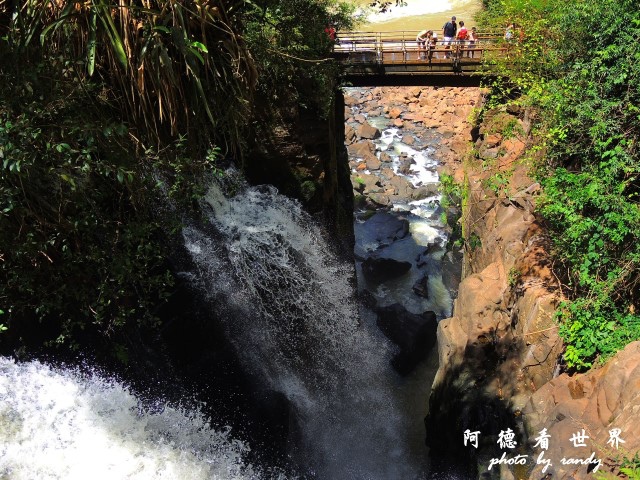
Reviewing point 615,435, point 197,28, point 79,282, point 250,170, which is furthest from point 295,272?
point 615,435

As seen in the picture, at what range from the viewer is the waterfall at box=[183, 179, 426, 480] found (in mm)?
10258

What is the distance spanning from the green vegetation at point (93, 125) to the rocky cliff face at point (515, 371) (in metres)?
5.54

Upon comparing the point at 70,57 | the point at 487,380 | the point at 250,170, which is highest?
the point at 70,57

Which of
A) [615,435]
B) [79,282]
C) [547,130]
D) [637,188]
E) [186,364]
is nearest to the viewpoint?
[615,435]

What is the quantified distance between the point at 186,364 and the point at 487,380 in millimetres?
5687

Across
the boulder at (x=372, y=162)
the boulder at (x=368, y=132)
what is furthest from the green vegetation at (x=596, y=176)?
the boulder at (x=368, y=132)

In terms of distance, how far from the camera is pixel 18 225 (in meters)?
5.80

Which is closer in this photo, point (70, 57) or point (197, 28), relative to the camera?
point (70, 57)

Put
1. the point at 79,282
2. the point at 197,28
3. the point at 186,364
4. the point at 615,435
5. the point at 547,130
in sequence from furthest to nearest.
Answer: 1. the point at 186,364
2. the point at 547,130
3. the point at 79,282
4. the point at 197,28
5. the point at 615,435

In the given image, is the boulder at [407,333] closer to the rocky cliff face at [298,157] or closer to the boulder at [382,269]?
the boulder at [382,269]

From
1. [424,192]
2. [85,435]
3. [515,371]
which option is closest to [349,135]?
[424,192]

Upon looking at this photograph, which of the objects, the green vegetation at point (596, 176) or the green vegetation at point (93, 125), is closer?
the green vegetation at point (93, 125)

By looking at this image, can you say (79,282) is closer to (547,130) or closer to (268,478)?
(268,478)

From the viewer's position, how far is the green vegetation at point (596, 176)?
7.11 m
